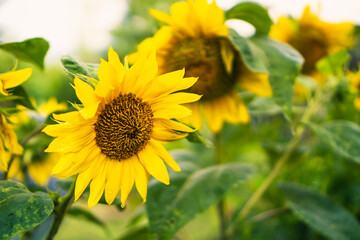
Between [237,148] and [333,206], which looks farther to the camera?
[237,148]

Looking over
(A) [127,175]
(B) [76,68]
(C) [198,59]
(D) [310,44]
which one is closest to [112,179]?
(A) [127,175]

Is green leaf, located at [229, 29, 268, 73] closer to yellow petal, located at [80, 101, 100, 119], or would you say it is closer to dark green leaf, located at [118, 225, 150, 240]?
yellow petal, located at [80, 101, 100, 119]

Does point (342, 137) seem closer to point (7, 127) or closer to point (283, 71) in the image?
point (283, 71)

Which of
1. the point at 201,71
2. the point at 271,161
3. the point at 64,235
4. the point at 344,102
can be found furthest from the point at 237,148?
the point at 64,235

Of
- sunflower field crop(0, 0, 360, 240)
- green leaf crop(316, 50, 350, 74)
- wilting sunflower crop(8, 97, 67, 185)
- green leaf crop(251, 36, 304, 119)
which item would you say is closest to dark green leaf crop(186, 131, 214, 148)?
sunflower field crop(0, 0, 360, 240)

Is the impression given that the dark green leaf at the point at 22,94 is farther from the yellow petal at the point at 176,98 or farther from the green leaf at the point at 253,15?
the green leaf at the point at 253,15

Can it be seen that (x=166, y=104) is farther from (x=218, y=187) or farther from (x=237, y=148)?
(x=237, y=148)
